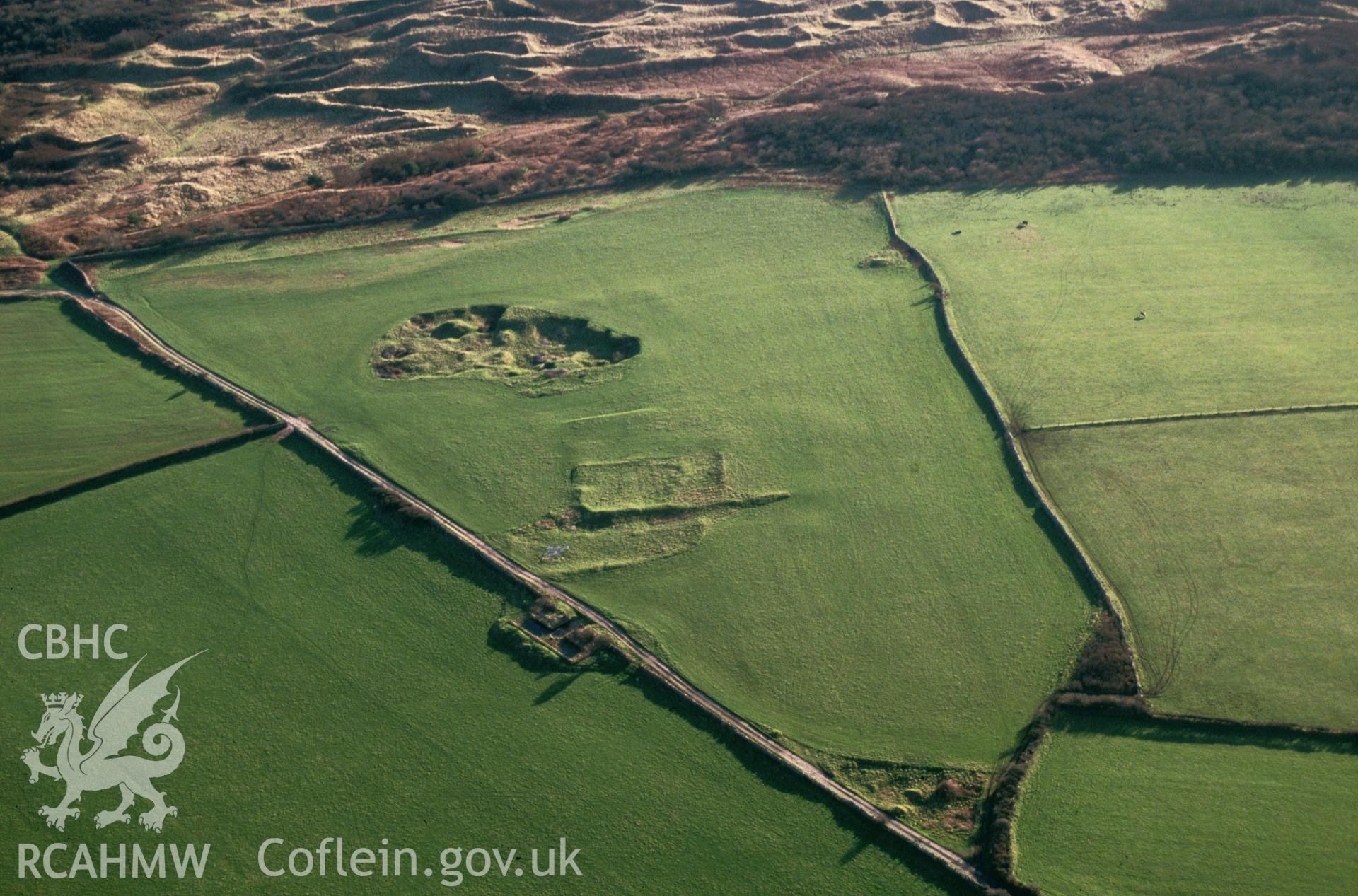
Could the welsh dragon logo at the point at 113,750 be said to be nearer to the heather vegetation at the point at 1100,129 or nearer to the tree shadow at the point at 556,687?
the tree shadow at the point at 556,687

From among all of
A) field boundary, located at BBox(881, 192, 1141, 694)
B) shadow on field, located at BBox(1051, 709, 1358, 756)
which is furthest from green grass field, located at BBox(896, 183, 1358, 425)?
shadow on field, located at BBox(1051, 709, 1358, 756)

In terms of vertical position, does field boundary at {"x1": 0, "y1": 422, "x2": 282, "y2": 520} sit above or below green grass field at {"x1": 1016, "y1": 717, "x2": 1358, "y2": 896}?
above

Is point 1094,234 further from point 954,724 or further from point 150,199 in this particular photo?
point 150,199

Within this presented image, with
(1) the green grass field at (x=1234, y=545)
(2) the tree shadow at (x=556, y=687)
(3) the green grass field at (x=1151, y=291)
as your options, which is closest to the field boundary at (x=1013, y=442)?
(1) the green grass field at (x=1234, y=545)

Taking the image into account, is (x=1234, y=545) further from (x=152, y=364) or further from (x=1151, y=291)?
(x=152, y=364)

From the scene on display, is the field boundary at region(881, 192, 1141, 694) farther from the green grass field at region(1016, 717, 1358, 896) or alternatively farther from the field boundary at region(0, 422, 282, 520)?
the field boundary at region(0, 422, 282, 520)

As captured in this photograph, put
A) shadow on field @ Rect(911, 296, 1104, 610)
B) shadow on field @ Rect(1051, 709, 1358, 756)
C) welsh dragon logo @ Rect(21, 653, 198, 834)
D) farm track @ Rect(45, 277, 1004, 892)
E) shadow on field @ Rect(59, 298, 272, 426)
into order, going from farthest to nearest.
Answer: shadow on field @ Rect(59, 298, 272, 426)
shadow on field @ Rect(911, 296, 1104, 610)
shadow on field @ Rect(1051, 709, 1358, 756)
welsh dragon logo @ Rect(21, 653, 198, 834)
farm track @ Rect(45, 277, 1004, 892)
